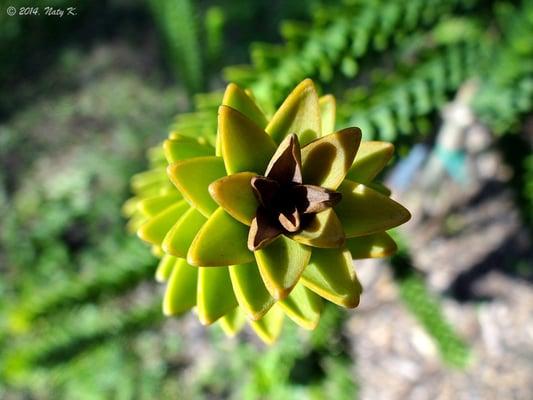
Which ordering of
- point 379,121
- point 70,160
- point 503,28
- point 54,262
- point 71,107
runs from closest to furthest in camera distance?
point 379,121 < point 503,28 < point 54,262 < point 70,160 < point 71,107

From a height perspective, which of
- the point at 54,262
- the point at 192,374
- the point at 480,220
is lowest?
the point at 192,374

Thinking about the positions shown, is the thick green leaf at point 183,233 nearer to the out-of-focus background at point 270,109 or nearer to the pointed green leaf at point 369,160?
the pointed green leaf at point 369,160

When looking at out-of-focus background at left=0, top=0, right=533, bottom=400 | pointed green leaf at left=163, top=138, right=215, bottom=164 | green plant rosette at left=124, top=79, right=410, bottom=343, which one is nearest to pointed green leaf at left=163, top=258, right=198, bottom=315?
green plant rosette at left=124, top=79, right=410, bottom=343

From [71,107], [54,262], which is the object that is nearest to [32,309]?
[54,262]

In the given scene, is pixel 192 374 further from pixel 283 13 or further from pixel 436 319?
pixel 283 13

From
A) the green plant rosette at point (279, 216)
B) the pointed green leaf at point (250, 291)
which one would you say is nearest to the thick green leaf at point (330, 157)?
the green plant rosette at point (279, 216)

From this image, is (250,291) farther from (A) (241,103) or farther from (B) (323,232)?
(A) (241,103)

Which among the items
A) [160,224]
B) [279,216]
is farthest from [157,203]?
[279,216]
